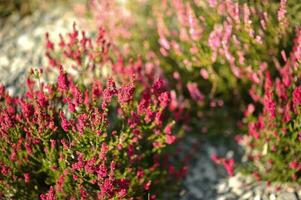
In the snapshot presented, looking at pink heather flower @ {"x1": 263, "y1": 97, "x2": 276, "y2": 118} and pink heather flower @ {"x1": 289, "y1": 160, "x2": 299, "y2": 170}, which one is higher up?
pink heather flower @ {"x1": 263, "y1": 97, "x2": 276, "y2": 118}

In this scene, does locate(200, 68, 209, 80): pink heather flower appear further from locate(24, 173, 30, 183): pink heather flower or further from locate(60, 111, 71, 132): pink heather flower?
locate(24, 173, 30, 183): pink heather flower

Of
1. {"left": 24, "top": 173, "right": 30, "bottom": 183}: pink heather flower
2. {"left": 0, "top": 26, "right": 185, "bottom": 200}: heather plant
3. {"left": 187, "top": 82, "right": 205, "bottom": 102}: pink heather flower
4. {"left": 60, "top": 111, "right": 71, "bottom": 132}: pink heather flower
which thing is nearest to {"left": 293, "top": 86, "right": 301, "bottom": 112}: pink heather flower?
{"left": 0, "top": 26, "right": 185, "bottom": 200}: heather plant

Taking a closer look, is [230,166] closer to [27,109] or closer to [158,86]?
[158,86]

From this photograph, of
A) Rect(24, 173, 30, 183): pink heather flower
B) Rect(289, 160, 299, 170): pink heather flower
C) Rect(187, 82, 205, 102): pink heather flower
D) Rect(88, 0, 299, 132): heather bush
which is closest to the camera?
Rect(24, 173, 30, 183): pink heather flower

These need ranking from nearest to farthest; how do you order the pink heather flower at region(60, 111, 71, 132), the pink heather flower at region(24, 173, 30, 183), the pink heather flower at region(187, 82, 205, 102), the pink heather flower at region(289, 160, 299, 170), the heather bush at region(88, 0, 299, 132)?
1. the pink heather flower at region(60, 111, 71, 132)
2. the pink heather flower at region(24, 173, 30, 183)
3. the pink heather flower at region(289, 160, 299, 170)
4. the heather bush at region(88, 0, 299, 132)
5. the pink heather flower at region(187, 82, 205, 102)

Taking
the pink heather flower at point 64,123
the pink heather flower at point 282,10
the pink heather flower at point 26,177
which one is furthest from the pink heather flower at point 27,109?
the pink heather flower at point 282,10

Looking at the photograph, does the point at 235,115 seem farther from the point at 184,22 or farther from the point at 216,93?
the point at 184,22
